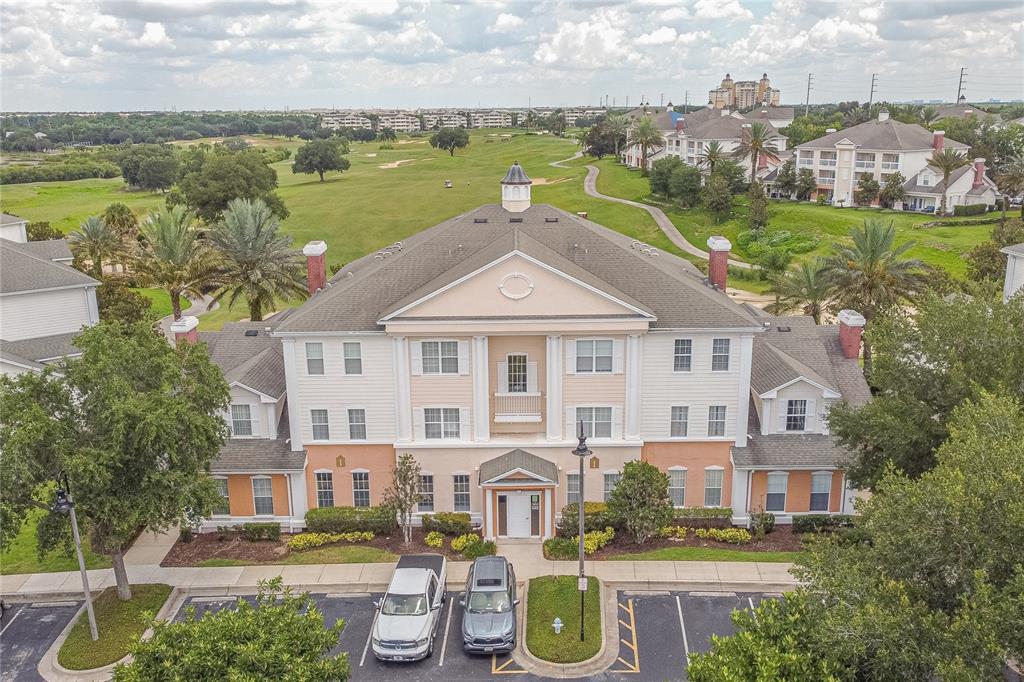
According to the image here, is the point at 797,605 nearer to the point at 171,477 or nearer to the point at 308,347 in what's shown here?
the point at 171,477

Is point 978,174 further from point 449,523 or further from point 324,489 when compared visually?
point 324,489

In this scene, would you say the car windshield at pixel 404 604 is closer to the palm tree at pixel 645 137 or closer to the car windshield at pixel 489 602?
the car windshield at pixel 489 602

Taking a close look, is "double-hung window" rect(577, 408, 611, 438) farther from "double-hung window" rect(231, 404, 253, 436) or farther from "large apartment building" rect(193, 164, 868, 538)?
"double-hung window" rect(231, 404, 253, 436)

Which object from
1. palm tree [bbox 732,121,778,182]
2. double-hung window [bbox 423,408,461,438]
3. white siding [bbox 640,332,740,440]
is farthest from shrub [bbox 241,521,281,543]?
palm tree [bbox 732,121,778,182]

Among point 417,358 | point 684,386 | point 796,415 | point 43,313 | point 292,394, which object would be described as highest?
point 417,358

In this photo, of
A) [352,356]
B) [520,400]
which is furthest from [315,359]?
[520,400]

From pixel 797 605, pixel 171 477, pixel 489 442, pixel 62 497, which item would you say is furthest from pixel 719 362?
pixel 62 497

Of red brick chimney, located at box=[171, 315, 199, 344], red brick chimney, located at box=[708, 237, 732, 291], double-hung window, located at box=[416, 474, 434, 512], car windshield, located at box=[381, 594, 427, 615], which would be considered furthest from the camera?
red brick chimney, located at box=[708, 237, 732, 291]
